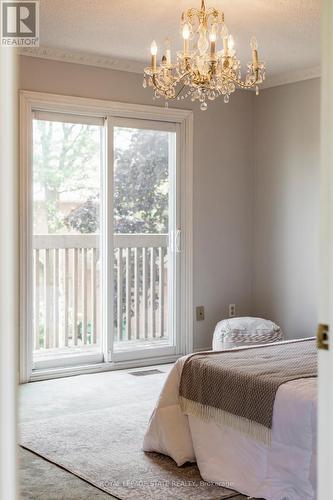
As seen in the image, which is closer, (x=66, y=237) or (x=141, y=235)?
(x=66, y=237)

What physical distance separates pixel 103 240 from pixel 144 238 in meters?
0.39

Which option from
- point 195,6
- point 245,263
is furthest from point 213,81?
point 245,263

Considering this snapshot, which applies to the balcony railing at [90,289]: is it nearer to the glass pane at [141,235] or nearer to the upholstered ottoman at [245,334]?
the glass pane at [141,235]

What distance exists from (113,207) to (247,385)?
270cm

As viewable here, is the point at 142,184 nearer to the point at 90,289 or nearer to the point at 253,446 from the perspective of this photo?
the point at 90,289

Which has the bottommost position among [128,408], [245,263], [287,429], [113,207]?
[128,408]

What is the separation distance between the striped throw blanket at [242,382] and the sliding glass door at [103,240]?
2.07 m

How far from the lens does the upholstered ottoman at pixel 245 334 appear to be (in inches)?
204

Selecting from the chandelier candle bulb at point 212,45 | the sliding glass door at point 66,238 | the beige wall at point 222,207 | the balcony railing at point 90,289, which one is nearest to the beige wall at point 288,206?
the beige wall at point 222,207

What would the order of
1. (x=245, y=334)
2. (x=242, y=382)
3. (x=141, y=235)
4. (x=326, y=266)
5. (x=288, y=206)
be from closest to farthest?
(x=326, y=266), (x=242, y=382), (x=245, y=334), (x=141, y=235), (x=288, y=206)

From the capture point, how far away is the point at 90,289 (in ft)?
17.9

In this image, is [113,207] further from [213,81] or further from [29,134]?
[213,81]

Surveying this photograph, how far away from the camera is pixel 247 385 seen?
2.97 m

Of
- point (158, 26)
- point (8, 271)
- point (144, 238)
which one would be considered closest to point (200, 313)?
point (144, 238)
